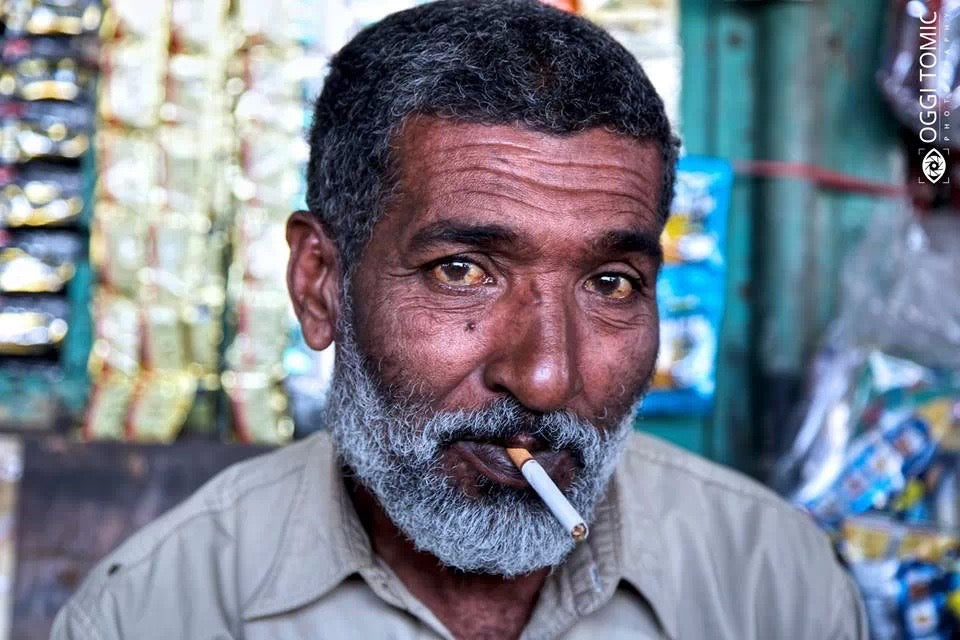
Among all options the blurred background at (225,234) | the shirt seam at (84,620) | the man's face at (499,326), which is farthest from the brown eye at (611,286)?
the blurred background at (225,234)

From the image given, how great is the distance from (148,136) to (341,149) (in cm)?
128

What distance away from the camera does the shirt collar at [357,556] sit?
1.92 metres

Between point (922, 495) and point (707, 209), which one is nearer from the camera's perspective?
point (922, 495)

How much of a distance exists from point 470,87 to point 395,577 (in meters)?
0.88

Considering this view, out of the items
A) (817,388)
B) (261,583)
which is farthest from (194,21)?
(817,388)

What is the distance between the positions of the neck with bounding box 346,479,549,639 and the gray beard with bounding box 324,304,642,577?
0.12 m

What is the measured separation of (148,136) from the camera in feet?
9.94

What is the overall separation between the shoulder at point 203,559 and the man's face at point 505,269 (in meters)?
0.46

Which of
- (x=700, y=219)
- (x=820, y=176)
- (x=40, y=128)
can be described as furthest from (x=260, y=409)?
(x=820, y=176)

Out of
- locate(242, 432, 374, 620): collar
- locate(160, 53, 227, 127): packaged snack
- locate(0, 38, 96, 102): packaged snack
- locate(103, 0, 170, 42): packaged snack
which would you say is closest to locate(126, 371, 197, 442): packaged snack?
locate(160, 53, 227, 127): packaged snack

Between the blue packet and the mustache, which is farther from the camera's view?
the blue packet

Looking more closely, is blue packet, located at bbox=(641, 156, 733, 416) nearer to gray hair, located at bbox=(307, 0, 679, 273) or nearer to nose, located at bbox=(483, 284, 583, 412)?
gray hair, located at bbox=(307, 0, 679, 273)

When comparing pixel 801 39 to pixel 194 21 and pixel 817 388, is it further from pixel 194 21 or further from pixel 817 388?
pixel 194 21

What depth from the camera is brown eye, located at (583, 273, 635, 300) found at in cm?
185
